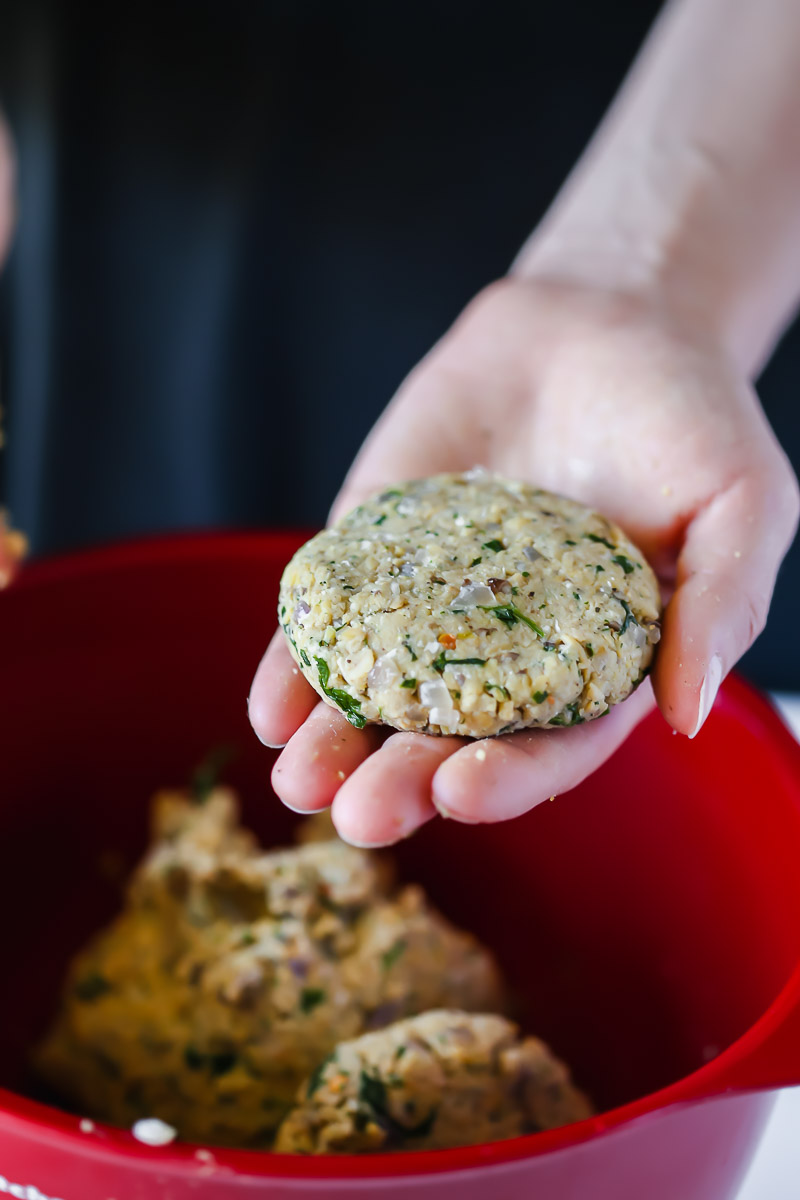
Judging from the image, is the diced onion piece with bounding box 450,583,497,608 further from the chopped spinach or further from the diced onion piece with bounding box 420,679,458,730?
the chopped spinach

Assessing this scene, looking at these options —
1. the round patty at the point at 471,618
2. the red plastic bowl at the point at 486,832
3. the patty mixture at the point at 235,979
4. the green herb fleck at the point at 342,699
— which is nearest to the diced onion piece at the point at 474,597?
the round patty at the point at 471,618

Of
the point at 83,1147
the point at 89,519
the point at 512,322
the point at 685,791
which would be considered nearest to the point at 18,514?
the point at 89,519

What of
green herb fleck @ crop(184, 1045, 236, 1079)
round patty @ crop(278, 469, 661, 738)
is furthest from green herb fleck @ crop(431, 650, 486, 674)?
green herb fleck @ crop(184, 1045, 236, 1079)


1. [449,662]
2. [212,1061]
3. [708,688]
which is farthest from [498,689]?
[212,1061]

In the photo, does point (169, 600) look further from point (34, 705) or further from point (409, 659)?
point (409, 659)

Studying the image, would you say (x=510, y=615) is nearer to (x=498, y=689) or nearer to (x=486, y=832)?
(x=498, y=689)
